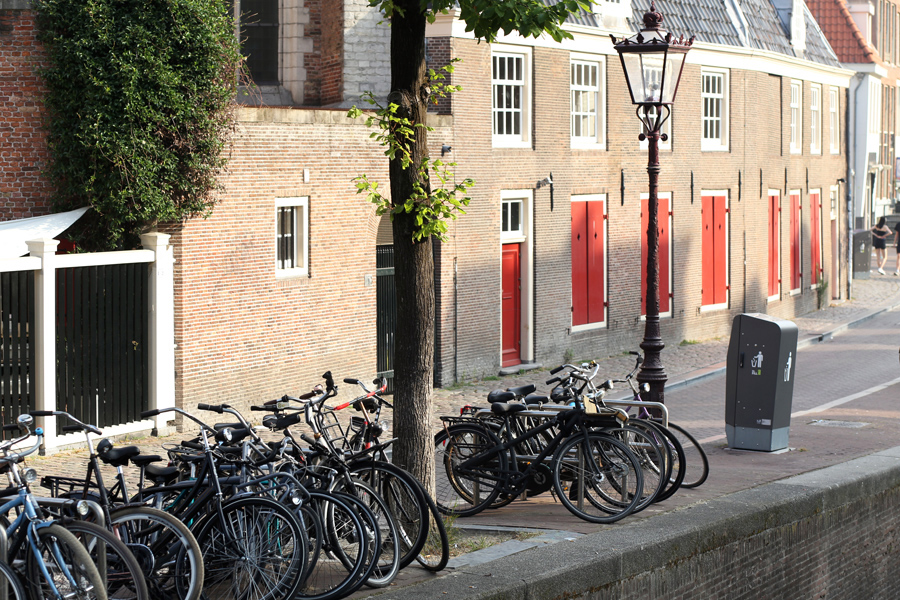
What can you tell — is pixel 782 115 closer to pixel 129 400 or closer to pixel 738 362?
pixel 738 362

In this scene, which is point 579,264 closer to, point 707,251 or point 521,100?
point 521,100

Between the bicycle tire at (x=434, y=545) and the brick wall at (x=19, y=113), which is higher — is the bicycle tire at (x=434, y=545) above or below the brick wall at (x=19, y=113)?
below

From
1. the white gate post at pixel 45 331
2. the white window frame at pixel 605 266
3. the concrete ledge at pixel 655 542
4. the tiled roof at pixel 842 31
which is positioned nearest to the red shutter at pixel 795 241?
the white window frame at pixel 605 266

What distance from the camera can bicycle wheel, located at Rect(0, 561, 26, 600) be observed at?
17.0 feet

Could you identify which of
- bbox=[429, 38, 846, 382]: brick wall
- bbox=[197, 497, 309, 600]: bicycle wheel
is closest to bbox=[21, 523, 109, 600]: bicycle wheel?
bbox=[197, 497, 309, 600]: bicycle wheel

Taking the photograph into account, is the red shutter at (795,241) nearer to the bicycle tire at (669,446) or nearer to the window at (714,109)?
the window at (714,109)

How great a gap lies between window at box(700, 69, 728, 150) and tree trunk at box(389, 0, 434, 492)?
699 inches

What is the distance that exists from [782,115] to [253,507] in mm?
24320

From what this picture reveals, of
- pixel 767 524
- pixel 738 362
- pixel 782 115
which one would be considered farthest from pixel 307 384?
pixel 782 115

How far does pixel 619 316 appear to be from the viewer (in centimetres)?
2203

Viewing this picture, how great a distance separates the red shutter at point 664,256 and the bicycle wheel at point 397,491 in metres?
16.9

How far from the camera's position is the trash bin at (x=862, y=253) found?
35.7m

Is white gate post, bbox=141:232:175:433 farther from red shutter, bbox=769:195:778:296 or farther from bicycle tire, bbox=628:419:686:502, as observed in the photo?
red shutter, bbox=769:195:778:296

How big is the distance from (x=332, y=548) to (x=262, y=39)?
13.8 metres
